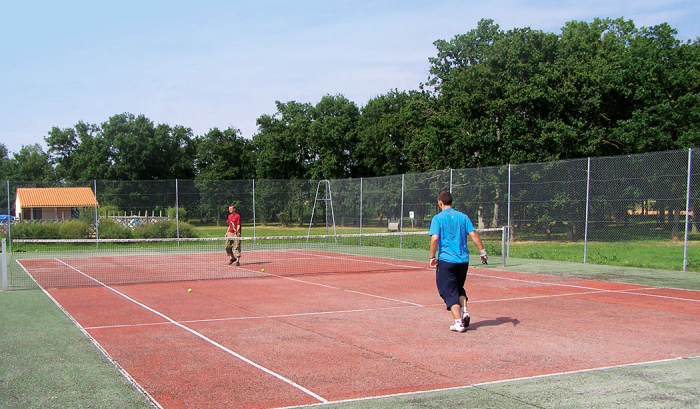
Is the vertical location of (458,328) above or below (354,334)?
above

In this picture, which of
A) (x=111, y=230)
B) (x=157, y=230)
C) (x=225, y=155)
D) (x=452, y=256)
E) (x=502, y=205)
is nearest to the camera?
(x=452, y=256)

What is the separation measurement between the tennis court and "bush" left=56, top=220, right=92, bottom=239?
1148 cm

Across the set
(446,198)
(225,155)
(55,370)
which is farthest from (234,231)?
(225,155)

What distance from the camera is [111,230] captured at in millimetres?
27484

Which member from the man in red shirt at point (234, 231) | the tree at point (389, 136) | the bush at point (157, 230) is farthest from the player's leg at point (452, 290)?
the tree at point (389, 136)

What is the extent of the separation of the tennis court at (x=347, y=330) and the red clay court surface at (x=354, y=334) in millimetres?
21

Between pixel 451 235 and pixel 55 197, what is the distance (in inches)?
998

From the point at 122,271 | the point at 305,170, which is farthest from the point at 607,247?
the point at 305,170

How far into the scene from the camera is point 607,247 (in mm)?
18016

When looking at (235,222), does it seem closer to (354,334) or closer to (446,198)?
(354,334)

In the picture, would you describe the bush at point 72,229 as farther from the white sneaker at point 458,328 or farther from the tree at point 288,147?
the tree at point 288,147

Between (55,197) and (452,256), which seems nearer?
(452,256)

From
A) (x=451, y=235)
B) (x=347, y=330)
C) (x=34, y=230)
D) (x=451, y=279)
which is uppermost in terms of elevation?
(x=451, y=235)

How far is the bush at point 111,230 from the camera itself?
2736 cm
